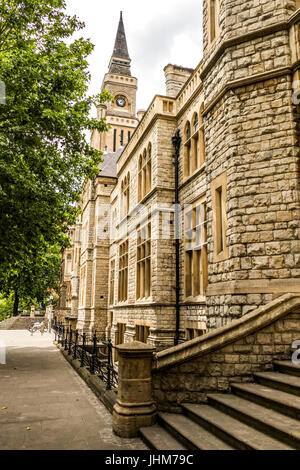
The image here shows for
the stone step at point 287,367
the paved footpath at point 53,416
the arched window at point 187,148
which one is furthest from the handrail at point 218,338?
the arched window at point 187,148

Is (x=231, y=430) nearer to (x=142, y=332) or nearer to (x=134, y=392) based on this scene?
(x=134, y=392)

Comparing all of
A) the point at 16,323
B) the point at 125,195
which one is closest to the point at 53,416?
the point at 125,195

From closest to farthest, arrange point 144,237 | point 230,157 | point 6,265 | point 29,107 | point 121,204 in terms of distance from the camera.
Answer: point 230,157
point 29,107
point 6,265
point 144,237
point 121,204

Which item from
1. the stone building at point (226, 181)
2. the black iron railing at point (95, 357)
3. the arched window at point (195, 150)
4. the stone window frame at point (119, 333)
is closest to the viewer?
the stone building at point (226, 181)

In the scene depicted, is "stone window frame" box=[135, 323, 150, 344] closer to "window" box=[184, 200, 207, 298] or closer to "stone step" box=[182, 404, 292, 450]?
"window" box=[184, 200, 207, 298]

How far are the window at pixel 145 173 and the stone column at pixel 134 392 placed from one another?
35.2ft

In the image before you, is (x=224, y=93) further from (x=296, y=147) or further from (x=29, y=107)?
(x=29, y=107)

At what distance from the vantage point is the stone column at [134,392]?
504cm

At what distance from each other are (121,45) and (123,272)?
5801 cm

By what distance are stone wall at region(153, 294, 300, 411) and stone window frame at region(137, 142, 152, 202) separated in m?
10.5

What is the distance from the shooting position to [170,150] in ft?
45.5

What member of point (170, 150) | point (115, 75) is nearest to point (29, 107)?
point (170, 150)

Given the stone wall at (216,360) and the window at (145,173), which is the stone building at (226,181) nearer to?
the window at (145,173)

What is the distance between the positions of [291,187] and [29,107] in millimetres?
8238
